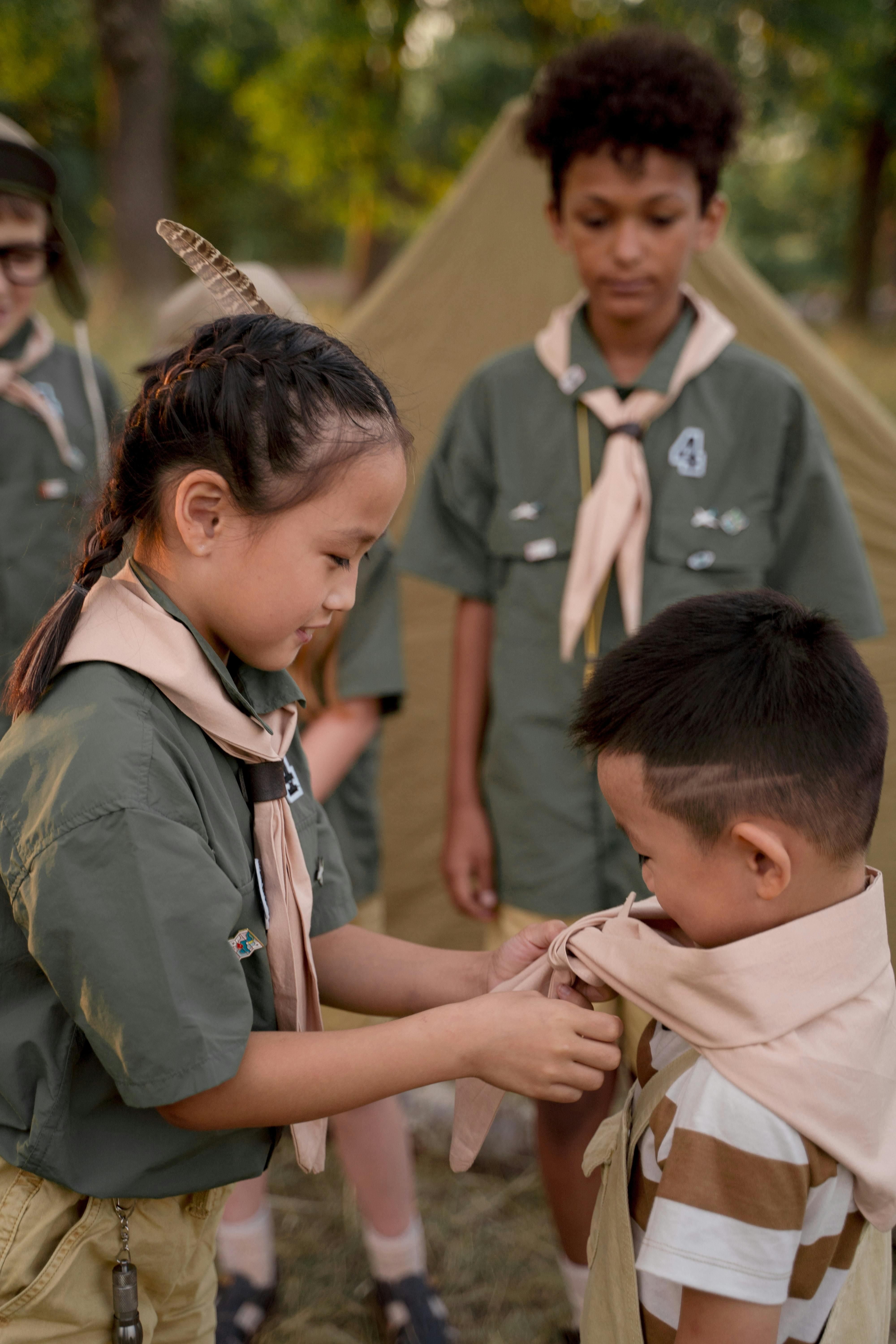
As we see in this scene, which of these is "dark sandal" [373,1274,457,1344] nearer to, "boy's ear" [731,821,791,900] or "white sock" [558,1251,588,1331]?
"white sock" [558,1251,588,1331]

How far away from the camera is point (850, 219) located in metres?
23.0

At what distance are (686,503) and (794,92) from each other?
14.5 metres

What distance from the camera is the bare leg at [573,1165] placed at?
6.71ft

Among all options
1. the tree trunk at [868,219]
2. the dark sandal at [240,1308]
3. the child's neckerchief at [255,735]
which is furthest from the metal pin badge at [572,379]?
the tree trunk at [868,219]

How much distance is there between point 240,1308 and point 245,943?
1397 millimetres

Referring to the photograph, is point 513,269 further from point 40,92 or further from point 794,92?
point 40,92

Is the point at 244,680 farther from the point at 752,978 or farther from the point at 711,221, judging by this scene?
the point at 711,221

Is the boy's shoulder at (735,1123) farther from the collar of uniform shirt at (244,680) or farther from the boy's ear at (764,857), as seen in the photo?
the collar of uniform shirt at (244,680)

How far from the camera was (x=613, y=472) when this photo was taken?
6.89 ft

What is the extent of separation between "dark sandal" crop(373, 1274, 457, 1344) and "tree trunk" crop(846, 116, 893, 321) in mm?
11909

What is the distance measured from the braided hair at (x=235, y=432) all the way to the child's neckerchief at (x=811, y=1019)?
631 millimetres

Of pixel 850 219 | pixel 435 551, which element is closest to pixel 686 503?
pixel 435 551

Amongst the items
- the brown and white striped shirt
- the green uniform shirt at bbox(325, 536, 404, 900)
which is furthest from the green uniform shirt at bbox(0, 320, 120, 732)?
the brown and white striped shirt

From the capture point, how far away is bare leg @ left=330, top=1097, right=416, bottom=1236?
86.9 inches
